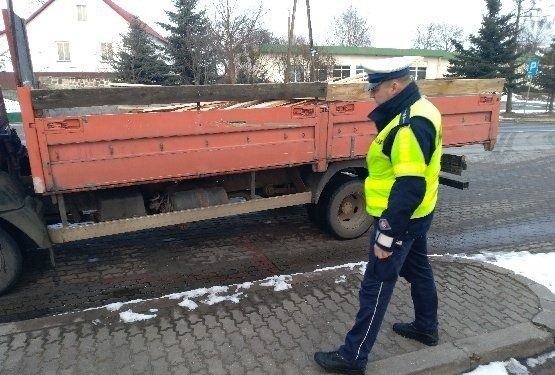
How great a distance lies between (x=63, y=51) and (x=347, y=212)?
3861 centimetres

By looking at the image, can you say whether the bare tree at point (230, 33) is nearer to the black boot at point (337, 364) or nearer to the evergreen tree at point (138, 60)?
the evergreen tree at point (138, 60)

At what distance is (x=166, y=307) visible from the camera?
3.79m

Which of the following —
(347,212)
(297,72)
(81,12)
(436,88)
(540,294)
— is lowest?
(540,294)

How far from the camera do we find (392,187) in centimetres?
264

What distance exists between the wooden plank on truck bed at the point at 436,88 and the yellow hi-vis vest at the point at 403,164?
94.0 inches

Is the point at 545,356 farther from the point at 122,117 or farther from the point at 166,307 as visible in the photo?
the point at 122,117

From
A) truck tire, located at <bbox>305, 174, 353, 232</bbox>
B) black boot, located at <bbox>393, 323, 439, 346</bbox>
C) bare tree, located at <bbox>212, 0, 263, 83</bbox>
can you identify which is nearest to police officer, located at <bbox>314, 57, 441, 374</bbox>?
→ black boot, located at <bbox>393, 323, 439, 346</bbox>

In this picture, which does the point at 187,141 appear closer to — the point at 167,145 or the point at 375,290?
the point at 167,145

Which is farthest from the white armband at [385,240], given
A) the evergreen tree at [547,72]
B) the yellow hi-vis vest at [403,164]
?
the evergreen tree at [547,72]

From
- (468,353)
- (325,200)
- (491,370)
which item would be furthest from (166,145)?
(491,370)

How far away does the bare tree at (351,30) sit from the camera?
197 feet

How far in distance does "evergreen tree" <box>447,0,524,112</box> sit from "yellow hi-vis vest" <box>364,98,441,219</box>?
28.1 metres

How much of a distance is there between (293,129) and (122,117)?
70.9 inches

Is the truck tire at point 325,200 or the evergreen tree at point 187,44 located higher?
the evergreen tree at point 187,44
